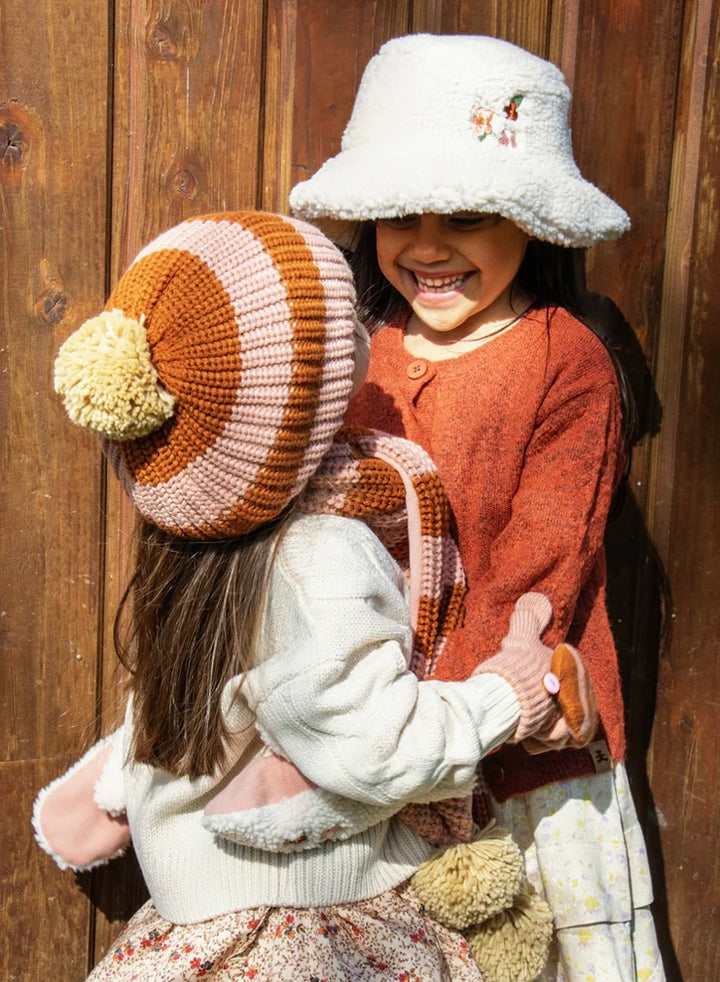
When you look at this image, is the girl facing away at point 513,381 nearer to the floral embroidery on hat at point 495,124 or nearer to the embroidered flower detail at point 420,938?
the floral embroidery on hat at point 495,124

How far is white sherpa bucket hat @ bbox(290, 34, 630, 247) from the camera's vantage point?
4.91 ft

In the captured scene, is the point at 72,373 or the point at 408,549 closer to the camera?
the point at 72,373

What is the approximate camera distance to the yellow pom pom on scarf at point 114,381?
1179 mm

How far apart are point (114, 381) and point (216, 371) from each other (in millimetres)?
Result: 106

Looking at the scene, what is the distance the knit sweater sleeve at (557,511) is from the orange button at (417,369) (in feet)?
0.58

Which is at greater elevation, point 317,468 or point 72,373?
point 72,373

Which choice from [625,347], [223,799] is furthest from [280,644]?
[625,347]

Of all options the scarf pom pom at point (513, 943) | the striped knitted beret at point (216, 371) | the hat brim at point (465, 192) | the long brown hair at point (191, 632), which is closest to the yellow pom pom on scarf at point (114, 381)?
the striped knitted beret at point (216, 371)

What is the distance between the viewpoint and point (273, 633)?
4.49 ft

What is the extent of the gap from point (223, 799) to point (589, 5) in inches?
54.8

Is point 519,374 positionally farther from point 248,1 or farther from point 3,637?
point 3,637

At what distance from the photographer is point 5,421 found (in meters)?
1.74

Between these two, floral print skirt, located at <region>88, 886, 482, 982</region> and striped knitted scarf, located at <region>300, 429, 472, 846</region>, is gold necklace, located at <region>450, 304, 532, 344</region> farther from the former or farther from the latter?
floral print skirt, located at <region>88, 886, 482, 982</region>

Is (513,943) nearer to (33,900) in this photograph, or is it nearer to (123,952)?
(123,952)
